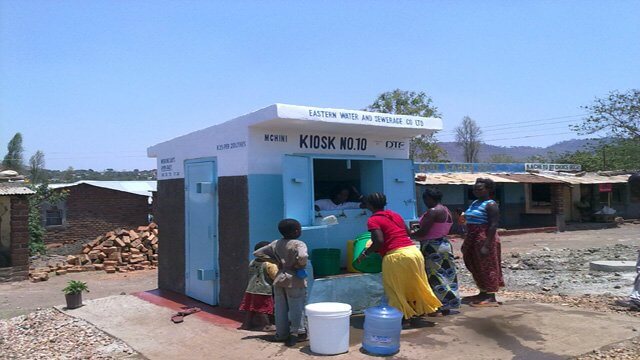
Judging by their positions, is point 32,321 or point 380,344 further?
point 32,321

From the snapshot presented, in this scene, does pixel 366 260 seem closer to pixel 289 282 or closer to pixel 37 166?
pixel 289 282

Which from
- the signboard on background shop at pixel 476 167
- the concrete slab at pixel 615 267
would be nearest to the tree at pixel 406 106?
the signboard on background shop at pixel 476 167

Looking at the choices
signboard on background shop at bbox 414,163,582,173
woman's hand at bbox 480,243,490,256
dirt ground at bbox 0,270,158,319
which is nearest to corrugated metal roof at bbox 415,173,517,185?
signboard on background shop at bbox 414,163,582,173

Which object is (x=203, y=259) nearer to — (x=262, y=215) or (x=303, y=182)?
(x=262, y=215)

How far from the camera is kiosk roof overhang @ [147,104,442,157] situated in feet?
21.5

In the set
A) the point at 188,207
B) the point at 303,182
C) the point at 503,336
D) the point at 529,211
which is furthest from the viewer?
the point at 529,211

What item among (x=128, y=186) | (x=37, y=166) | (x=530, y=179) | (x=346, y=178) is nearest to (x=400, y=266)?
(x=346, y=178)

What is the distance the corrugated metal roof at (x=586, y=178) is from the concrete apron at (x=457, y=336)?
63.9ft

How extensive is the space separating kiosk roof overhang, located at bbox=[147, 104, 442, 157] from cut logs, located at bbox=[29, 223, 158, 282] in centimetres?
980

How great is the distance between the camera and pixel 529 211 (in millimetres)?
25500

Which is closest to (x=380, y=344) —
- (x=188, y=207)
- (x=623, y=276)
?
(x=188, y=207)

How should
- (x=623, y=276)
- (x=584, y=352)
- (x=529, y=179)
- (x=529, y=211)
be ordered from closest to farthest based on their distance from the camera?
1. (x=584, y=352)
2. (x=623, y=276)
3. (x=529, y=179)
4. (x=529, y=211)

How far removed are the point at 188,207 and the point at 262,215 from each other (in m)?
1.97

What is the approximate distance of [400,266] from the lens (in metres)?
5.87
